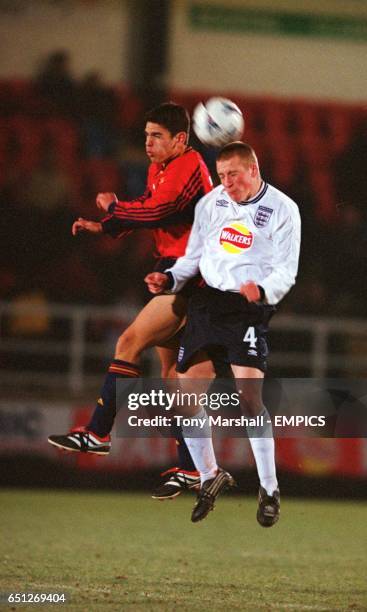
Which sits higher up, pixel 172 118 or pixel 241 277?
pixel 172 118

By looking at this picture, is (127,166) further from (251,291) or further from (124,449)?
(251,291)

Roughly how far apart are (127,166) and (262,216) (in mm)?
5553

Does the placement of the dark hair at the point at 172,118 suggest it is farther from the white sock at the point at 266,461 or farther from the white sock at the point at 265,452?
the white sock at the point at 266,461

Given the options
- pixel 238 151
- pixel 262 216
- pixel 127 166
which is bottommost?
pixel 262 216

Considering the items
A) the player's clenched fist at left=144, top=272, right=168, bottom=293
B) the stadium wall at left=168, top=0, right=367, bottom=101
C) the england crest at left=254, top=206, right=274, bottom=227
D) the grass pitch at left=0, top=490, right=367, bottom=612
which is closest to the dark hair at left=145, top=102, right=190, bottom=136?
the england crest at left=254, top=206, right=274, bottom=227

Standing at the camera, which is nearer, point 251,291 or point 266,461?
point 251,291

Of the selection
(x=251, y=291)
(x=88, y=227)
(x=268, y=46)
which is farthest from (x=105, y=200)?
(x=268, y=46)

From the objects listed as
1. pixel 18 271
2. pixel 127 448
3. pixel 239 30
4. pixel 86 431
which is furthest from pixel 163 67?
pixel 86 431

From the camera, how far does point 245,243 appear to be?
502cm

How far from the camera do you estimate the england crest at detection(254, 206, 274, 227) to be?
16.4ft

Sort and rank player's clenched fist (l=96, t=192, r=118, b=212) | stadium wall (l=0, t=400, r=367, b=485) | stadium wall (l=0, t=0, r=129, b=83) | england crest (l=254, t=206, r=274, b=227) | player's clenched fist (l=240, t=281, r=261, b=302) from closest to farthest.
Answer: player's clenched fist (l=240, t=281, r=261, b=302), england crest (l=254, t=206, r=274, b=227), player's clenched fist (l=96, t=192, r=118, b=212), stadium wall (l=0, t=400, r=367, b=485), stadium wall (l=0, t=0, r=129, b=83)

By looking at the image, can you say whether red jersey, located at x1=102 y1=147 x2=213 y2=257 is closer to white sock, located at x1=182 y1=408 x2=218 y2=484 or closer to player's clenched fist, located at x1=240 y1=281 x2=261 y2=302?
player's clenched fist, located at x1=240 y1=281 x2=261 y2=302

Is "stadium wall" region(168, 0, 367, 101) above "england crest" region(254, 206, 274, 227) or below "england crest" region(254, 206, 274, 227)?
above

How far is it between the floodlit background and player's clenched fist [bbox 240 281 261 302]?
3275 mm
